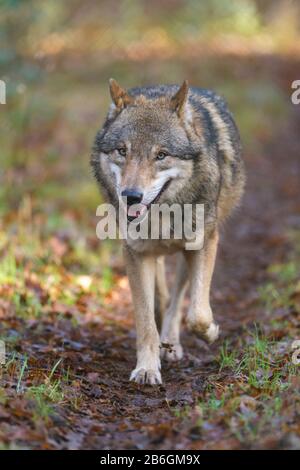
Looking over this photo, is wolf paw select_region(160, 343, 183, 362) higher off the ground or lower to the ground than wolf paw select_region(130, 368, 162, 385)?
higher

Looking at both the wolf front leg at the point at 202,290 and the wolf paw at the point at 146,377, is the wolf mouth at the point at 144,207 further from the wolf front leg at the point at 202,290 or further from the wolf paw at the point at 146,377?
the wolf paw at the point at 146,377

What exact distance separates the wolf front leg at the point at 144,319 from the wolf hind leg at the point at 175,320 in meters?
0.44

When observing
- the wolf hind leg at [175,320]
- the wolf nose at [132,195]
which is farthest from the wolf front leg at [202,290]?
the wolf nose at [132,195]

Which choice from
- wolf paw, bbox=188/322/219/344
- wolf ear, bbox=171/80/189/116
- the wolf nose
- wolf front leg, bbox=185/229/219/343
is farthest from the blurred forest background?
wolf ear, bbox=171/80/189/116

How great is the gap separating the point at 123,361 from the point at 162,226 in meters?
1.29

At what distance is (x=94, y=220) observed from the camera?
33.9ft

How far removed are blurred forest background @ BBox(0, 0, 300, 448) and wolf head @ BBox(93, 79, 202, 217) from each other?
4.63ft

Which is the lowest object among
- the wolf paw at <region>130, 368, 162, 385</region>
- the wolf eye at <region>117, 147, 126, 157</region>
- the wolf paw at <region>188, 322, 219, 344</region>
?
the wolf paw at <region>130, 368, 162, 385</region>

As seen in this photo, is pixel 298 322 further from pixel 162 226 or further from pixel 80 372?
pixel 80 372

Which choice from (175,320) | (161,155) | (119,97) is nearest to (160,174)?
(161,155)

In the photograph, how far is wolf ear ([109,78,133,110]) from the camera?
5820 millimetres

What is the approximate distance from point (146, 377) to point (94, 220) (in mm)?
5097

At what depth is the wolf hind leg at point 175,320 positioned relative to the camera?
633cm

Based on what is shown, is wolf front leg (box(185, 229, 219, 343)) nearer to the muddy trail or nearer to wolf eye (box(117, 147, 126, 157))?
the muddy trail
